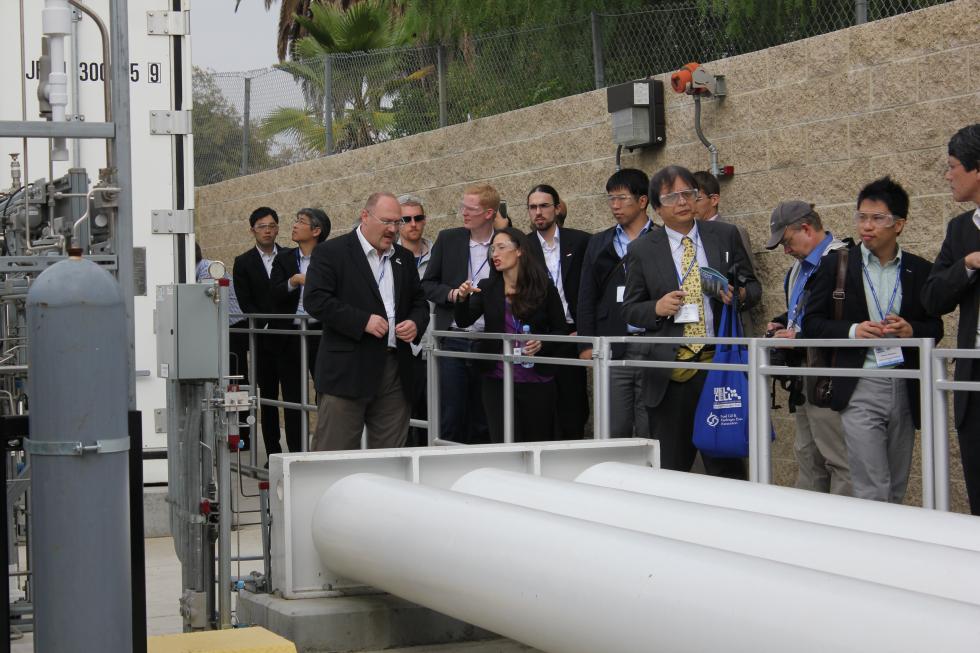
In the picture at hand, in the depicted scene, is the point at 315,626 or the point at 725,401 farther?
the point at 725,401

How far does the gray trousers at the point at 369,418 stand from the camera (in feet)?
27.9

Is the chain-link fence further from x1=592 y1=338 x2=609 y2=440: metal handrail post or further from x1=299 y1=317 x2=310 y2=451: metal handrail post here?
x1=299 y1=317 x2=310 y2=451: metal handrail post

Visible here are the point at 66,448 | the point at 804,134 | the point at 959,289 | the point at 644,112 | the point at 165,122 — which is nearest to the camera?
the point at 66,448

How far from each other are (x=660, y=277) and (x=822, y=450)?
4.37 feet

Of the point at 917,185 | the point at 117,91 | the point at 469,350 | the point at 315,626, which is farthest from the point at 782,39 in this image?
the point at 117,91

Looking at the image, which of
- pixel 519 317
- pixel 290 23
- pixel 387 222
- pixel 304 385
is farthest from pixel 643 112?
pixel 290 23

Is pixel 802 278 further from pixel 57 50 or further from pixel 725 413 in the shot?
pixel 57 50

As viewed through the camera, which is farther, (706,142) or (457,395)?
(706,142)

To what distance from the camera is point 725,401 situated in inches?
278

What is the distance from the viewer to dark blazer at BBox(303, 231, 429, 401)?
27.6 feet

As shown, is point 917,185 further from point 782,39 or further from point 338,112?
point 338,112

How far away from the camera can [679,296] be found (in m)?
7.36

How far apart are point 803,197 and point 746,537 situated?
3.95 metres

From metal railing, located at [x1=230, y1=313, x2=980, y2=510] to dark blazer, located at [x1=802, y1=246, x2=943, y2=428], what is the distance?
15cm
